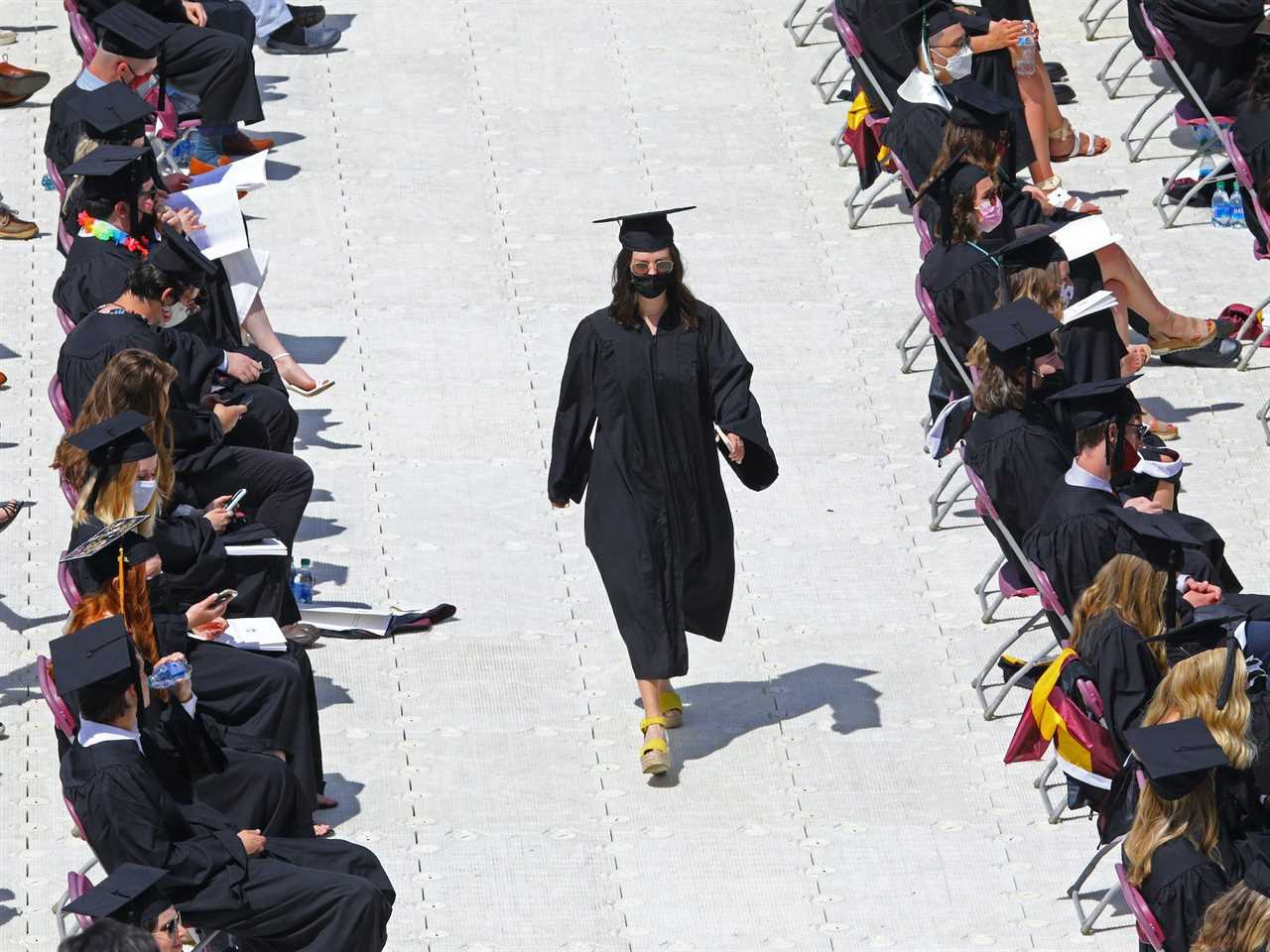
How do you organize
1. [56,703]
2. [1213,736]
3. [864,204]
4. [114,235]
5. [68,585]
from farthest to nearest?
1. [864,204]
2. [114,235]
3. [68,585]
4. [56,703]
5. [1213,736]

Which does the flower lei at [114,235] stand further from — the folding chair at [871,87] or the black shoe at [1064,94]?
the black shoe at [1064,94]

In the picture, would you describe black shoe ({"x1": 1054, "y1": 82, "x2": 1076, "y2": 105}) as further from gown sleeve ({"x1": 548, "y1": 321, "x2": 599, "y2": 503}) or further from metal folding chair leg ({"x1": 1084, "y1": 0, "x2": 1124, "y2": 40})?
gown sleeve ({"x1": 548, "y1": 321, "x2": 599, "y2": 503})

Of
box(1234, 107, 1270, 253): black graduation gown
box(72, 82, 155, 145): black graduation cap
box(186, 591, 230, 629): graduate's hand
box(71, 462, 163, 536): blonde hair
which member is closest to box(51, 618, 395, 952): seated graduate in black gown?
box(186, 591, 230, 629): graduate's hand

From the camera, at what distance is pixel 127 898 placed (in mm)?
6805

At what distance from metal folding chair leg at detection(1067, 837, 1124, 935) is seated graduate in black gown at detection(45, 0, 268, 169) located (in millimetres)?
6128

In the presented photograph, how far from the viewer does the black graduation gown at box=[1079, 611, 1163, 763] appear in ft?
27.1

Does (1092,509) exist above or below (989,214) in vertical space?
above

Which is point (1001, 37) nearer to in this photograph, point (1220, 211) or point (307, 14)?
point (1220, 211)

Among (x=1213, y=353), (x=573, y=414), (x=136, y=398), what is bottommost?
(x=1213, y=353)

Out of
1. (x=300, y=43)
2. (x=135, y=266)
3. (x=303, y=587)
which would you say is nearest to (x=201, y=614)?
(x=303, y=587)

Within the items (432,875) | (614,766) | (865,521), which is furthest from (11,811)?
(865,521)

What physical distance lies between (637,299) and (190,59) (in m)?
4.88

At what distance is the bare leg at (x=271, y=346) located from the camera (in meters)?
11.3

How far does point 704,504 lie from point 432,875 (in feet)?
5.30
